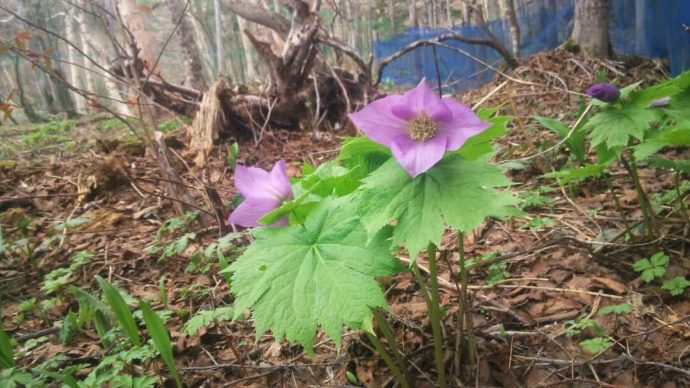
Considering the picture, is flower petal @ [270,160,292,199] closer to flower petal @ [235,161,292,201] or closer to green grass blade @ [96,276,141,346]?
flower petal @ [235,161,292,201]

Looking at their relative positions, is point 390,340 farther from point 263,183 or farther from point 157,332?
point 157,332

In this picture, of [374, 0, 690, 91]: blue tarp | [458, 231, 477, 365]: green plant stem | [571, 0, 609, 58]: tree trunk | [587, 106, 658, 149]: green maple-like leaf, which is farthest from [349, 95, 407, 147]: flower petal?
[571, 0, 609, 58]: tree trunk

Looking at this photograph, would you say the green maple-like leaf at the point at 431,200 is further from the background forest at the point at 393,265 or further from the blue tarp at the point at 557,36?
the blue tarp at the point at 557,36

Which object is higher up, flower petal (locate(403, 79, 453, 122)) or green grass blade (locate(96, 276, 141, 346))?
flower petal (locate(403, 79, 453, 122))

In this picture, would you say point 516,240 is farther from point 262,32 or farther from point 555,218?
point 262,32

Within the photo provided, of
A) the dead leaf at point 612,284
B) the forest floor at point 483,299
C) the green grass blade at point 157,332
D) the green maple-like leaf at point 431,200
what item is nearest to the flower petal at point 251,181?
the green maple-like leaf at point 431,200

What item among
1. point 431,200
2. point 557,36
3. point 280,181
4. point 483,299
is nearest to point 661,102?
point 483,299
